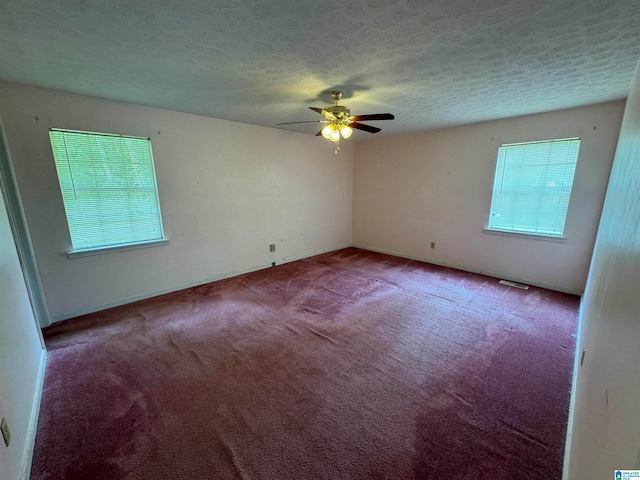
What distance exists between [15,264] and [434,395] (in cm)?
334

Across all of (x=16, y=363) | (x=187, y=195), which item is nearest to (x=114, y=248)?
(x=187, y=195)

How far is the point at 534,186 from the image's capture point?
3.59 m

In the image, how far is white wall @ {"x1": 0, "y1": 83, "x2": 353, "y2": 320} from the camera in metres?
2.57

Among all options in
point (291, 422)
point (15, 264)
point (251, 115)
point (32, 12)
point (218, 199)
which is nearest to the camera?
point (32, 12)

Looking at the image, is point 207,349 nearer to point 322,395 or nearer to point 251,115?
point 322,395

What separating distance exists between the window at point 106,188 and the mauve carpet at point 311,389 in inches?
35.9

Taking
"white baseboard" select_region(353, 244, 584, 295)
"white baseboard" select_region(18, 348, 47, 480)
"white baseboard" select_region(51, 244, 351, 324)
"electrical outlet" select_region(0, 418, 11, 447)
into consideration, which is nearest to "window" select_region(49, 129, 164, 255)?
"white baseboard" select_region(51, 244, 351, 324)

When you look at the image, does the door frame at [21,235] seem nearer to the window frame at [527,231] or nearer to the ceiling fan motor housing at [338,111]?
the ceiling fan motor housing at [338,111]

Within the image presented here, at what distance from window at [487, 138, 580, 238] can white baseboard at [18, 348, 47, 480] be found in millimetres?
5161

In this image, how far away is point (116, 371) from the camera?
2109 mm

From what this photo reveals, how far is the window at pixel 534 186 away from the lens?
3342mm

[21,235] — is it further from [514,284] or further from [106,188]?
[514,284]

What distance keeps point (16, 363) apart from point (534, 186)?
5.41 meters

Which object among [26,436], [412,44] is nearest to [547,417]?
[412,44]
